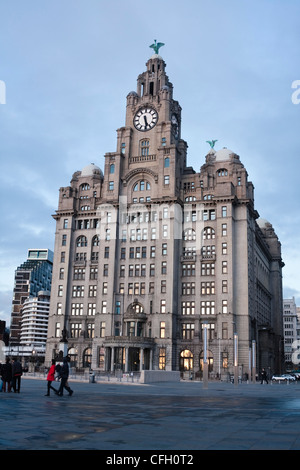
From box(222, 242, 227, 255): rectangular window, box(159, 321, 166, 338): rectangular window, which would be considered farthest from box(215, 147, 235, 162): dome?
box(159, 321, 166, 338): rectangular window

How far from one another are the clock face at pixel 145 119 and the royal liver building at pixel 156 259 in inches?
9.7

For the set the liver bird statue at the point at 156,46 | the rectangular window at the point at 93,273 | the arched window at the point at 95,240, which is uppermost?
the liver bird statue at the point at 156,46

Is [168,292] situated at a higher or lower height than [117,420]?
higher

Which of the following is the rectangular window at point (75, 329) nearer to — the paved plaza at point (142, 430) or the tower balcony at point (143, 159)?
the tower balcony at point (143, 159)

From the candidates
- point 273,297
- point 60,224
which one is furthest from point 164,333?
point 273,297

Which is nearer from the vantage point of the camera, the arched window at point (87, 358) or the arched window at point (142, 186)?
the arched window at point (87, 358)

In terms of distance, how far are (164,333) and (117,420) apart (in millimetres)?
79640

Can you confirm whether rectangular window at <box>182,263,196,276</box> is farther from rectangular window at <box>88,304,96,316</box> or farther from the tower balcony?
the tower balcony

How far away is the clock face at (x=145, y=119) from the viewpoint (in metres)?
112

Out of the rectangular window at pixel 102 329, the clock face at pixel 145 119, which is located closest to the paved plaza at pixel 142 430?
the rectangular window at pixel 102 329

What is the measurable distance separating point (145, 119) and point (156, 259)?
111 feet

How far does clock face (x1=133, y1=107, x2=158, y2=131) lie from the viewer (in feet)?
367
